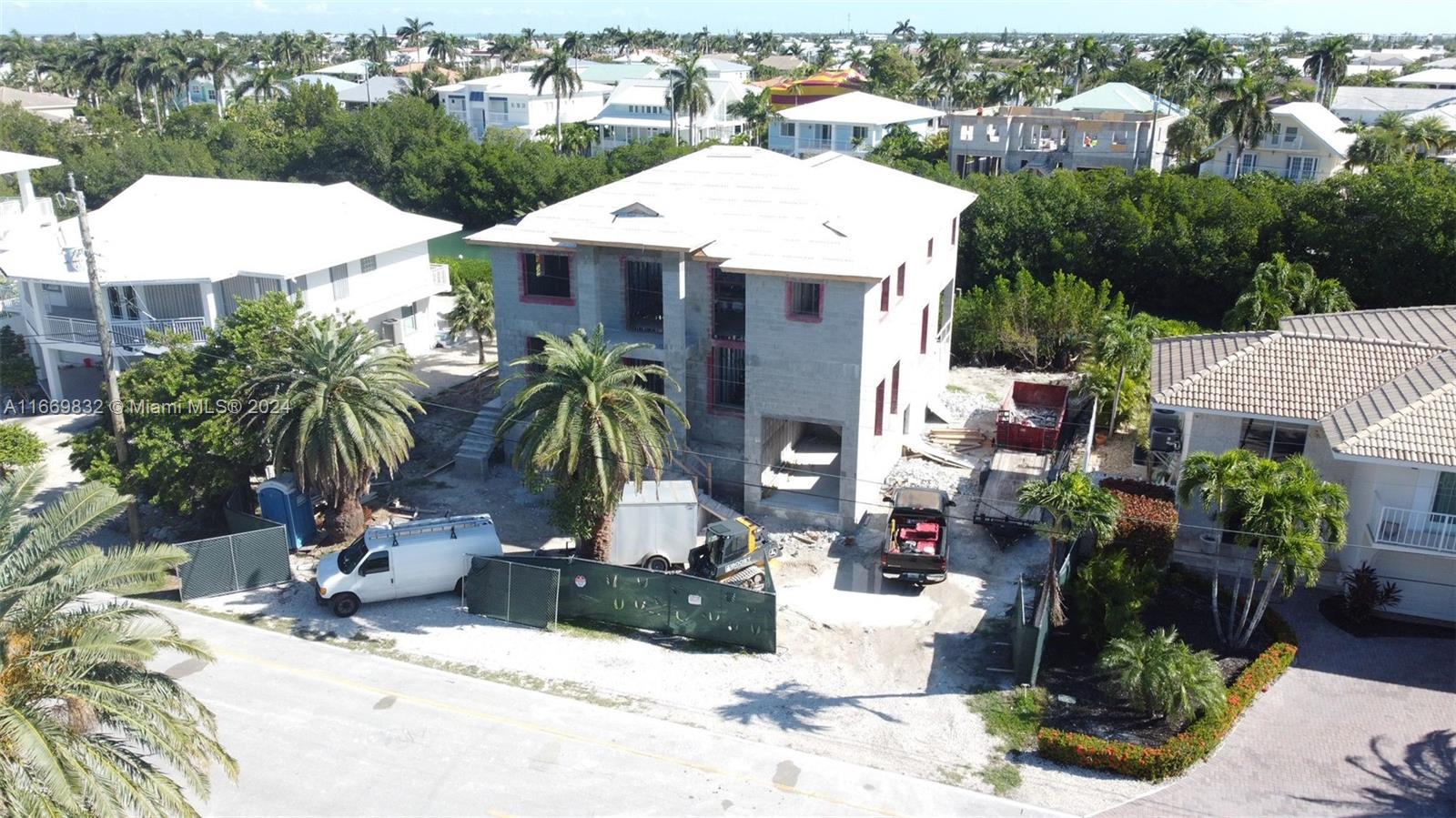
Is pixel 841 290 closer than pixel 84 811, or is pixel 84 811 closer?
pixel 84 811

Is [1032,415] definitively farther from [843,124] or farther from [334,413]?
[843,124]

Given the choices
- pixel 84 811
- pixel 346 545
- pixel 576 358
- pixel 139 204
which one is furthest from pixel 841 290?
pixel 139 204

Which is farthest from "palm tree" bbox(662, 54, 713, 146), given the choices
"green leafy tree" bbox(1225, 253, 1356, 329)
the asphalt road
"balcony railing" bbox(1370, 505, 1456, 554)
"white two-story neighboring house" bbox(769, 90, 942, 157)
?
the asphalt road

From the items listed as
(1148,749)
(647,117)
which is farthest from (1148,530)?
(647,117)

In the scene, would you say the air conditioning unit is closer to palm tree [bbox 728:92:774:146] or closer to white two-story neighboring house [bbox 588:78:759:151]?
white two-story neighboring house [bbox 588:78:759:151]

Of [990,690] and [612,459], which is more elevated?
[612,459]

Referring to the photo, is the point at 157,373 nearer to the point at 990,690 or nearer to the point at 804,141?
the point at 990,690
